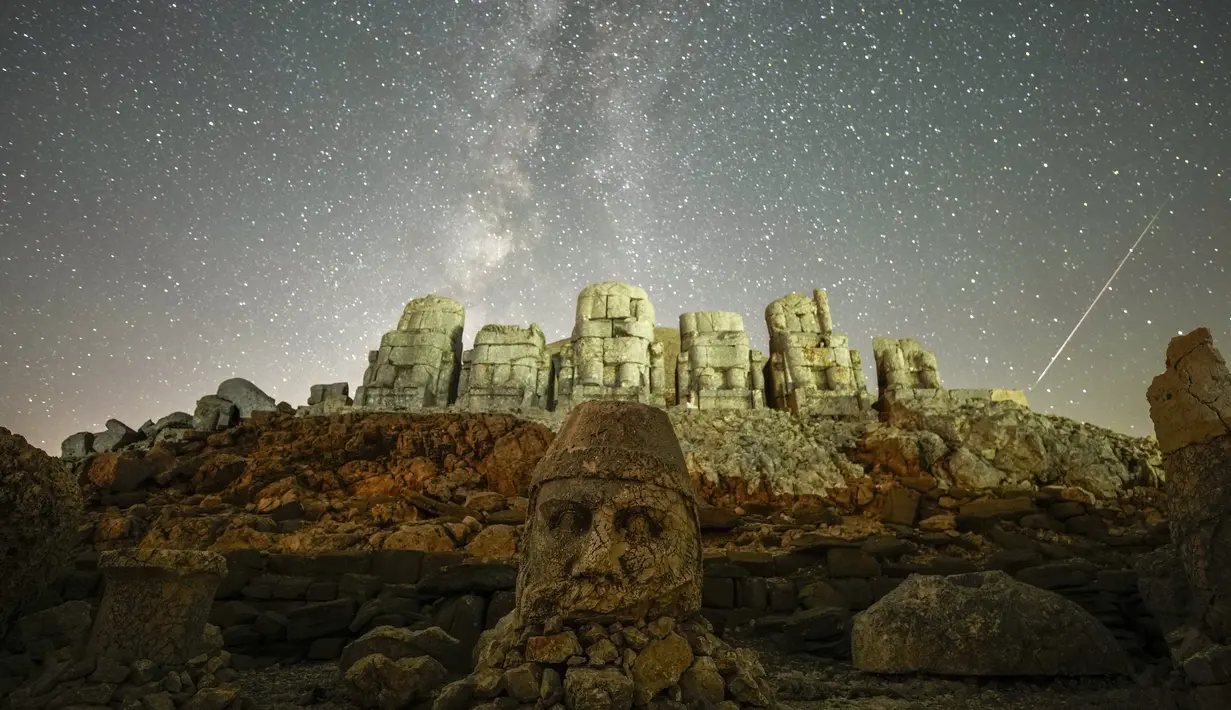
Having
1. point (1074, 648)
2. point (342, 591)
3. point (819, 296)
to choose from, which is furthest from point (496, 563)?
point (819, 296)

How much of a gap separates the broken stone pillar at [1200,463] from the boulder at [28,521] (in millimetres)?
8610

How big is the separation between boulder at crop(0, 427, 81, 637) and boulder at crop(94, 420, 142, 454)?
11403mm

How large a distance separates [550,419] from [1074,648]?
1069cm

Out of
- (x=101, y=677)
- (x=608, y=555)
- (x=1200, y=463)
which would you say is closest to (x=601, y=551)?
(x=608, y=555)

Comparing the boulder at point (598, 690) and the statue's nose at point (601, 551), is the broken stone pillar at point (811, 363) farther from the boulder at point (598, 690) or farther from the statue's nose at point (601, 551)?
the boulder at point (598, 690)

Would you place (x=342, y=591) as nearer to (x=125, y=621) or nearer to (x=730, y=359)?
(x=125, y=621)

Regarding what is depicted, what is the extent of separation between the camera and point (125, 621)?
4.61m

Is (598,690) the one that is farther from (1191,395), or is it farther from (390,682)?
(1191,395)

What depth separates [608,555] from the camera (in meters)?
3.54

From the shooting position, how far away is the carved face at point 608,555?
11.6ft

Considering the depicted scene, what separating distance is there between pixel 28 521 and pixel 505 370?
12.0 metres

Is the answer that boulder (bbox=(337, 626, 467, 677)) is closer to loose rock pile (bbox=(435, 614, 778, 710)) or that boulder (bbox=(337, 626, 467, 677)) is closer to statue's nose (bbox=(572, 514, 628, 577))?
loose rock pile (bbox=(435, 614, 778, 710))

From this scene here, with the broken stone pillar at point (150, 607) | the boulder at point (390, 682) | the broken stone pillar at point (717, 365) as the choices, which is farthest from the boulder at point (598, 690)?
the broken stone pillar at point (717, 365)

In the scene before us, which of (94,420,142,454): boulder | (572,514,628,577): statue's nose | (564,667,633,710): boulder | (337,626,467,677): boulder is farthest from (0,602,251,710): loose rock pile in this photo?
(94,420,142,454): boulder
